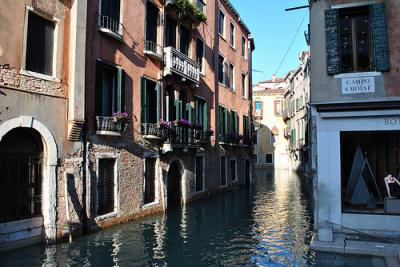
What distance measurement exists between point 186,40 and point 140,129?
228 inches

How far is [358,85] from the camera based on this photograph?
28.9 feet

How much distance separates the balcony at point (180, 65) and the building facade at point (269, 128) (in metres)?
29.4

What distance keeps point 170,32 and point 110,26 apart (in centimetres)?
426

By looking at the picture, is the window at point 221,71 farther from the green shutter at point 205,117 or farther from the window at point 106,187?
the window at point 106,187

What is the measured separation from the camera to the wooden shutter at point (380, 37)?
28.2 ft

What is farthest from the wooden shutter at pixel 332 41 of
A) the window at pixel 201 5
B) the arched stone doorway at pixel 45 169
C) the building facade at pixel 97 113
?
the window at pixel 201 5

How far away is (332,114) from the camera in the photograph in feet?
29.0

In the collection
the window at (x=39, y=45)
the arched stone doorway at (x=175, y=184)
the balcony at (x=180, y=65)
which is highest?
the balcony at (x=180, y=65)

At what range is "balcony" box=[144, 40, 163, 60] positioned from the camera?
12.7 m

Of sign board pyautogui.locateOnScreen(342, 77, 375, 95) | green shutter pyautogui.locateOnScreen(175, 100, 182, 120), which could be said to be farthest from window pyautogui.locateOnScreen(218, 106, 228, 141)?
sign board pyautogui.locateOnScreen(342, 77, 375, 95)

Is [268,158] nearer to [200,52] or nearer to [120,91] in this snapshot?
[200,52]

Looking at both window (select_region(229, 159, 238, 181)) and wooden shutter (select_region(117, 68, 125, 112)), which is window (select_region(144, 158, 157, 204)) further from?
window (select_region(229, 159, 238, 181))

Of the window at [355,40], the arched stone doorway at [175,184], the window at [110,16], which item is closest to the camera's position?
the window at [355,40]

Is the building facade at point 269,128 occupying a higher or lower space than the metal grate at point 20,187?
higher
